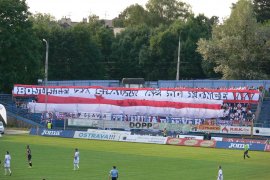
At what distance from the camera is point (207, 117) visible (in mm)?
91938

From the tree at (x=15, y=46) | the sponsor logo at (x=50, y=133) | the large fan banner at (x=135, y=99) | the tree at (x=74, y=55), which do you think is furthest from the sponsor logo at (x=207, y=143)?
the tree at (x=74, y=55)

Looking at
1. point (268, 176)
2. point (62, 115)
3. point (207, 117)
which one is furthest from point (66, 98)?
point (268, 176)

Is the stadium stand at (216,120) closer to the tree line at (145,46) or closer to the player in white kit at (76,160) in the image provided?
the tree line at (145,46)

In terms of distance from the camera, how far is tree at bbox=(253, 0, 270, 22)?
13288 cm

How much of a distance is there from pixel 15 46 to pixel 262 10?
52357mm

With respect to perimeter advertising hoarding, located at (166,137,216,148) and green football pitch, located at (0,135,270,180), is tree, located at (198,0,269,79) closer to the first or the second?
perimeter advertising hoarding, located at (166,137,216,148)

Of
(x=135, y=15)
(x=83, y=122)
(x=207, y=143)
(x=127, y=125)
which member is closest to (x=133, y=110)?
(x=127, y=125)

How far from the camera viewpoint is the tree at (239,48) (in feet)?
367

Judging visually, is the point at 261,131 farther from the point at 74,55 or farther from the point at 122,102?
the point at 74,55

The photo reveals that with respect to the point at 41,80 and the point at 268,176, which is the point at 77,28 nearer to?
the point at 41,80

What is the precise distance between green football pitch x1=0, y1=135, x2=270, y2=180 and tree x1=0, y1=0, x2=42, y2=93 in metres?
28.6

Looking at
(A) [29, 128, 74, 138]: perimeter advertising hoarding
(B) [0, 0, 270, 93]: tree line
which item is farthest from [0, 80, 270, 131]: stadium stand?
(A) [29, 128, 74, 138]: perimeter advertising hoarding

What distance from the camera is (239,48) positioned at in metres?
112

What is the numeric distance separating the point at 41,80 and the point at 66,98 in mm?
8369
